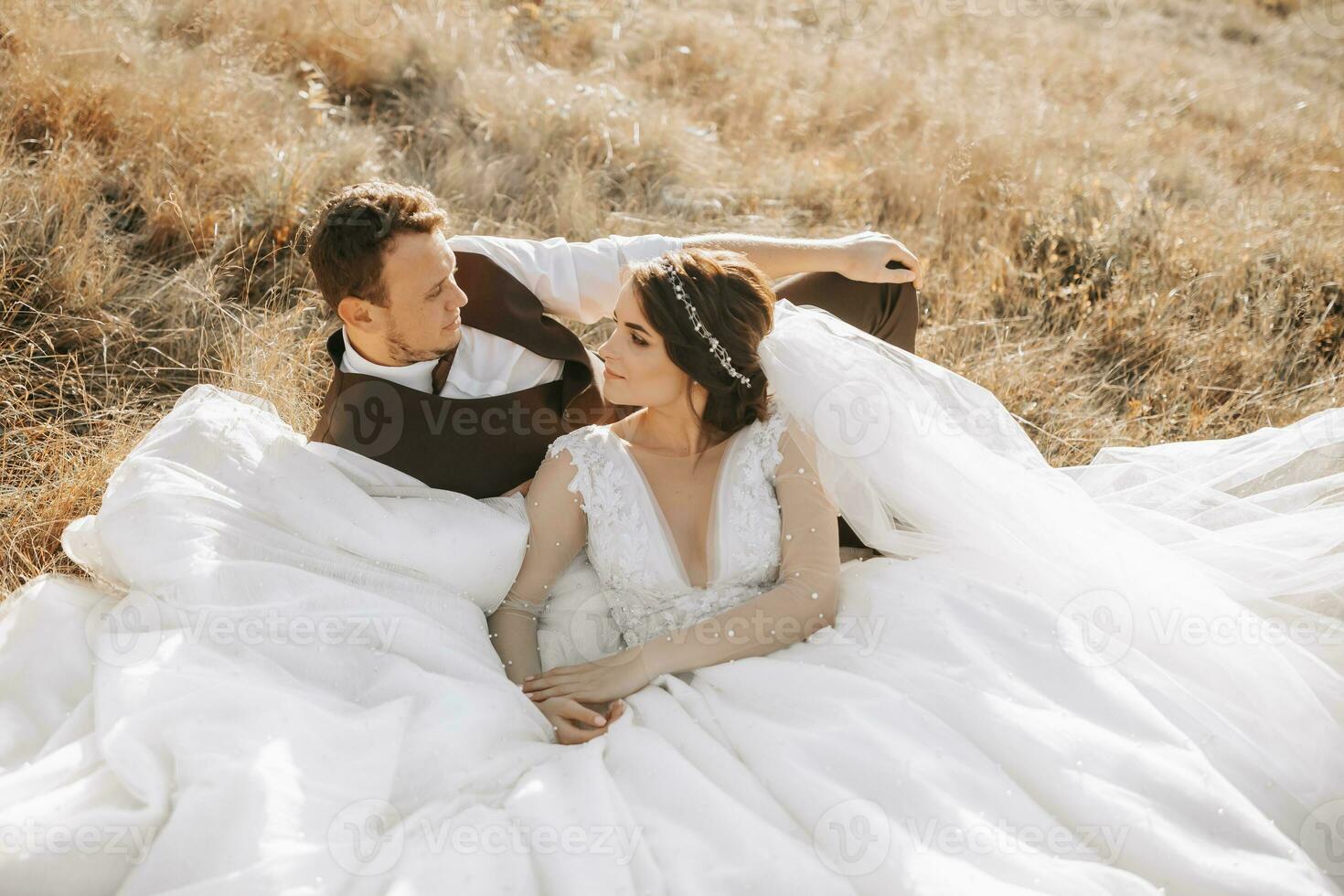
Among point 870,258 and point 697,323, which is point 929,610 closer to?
point 697,323

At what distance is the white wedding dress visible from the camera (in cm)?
207

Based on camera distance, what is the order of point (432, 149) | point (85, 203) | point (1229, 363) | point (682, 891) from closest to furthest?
1. point (682, 891)
2. point (85, 203)
3. point (1229, 363)
4. point (432, 149)

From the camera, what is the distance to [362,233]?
2949 mm

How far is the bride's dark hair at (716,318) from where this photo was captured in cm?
290

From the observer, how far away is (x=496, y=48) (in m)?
6.88

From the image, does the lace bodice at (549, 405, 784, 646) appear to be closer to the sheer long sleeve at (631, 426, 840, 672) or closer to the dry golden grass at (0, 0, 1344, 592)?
the sheer long sleeve at (631, 426, 840, 672)

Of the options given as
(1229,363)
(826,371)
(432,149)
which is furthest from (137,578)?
(1229,363)

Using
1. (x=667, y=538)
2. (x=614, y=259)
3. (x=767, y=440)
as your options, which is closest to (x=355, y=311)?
(x=614, y=259)

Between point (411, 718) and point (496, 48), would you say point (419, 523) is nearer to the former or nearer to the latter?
point (411, 718)

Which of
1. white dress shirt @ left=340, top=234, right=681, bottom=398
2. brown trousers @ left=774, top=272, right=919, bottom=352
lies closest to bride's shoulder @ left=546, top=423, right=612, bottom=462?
white dress shirt @ left=340, top=234, right=681, bottom=398

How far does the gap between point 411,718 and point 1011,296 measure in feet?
12.9

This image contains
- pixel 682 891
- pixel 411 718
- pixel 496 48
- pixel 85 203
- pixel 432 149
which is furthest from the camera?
pixel 496 48

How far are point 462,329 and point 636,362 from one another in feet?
2.04

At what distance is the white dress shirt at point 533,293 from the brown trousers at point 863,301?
1.77 ft
